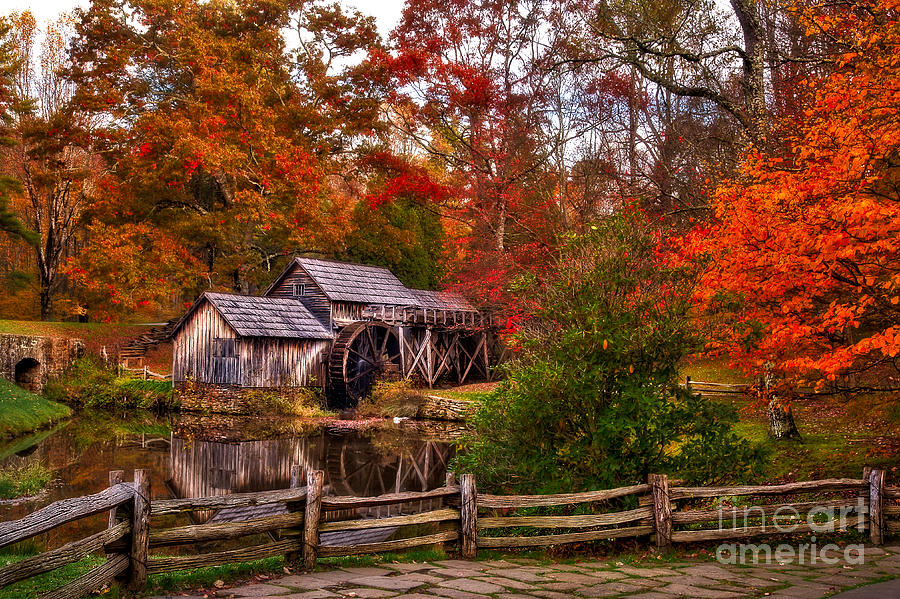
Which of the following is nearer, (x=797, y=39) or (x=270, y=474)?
(x=270, y=474)

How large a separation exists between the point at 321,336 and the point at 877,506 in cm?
2248

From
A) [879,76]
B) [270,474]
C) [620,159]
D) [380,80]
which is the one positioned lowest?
[270,474]

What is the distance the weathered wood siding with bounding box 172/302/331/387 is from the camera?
26641 mm

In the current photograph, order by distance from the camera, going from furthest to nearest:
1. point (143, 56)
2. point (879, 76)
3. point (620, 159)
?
1. point (143, 56)
2. point (620, 159)
3. point (879, 76)

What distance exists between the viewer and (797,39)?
1988 cm

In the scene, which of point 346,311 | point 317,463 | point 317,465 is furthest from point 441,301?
point 317,465

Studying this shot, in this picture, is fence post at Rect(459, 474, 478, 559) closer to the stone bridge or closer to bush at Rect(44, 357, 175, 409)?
bush at Rect(44, 357, 175, 409)

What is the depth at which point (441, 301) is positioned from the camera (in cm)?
3359

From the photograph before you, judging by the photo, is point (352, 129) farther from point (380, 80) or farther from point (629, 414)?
point (629, 414)

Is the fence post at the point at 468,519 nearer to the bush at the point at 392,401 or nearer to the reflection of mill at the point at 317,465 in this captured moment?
the reflection of mill at the point at 317,465

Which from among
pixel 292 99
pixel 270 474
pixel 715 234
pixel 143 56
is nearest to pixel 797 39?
pixel 715 234

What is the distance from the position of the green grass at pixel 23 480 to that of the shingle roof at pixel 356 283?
1515 centimetres

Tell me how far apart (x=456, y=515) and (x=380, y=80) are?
26803mm

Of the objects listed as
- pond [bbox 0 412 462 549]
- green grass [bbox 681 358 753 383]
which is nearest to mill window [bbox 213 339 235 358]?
pond [bbox 0 412 462 549]
